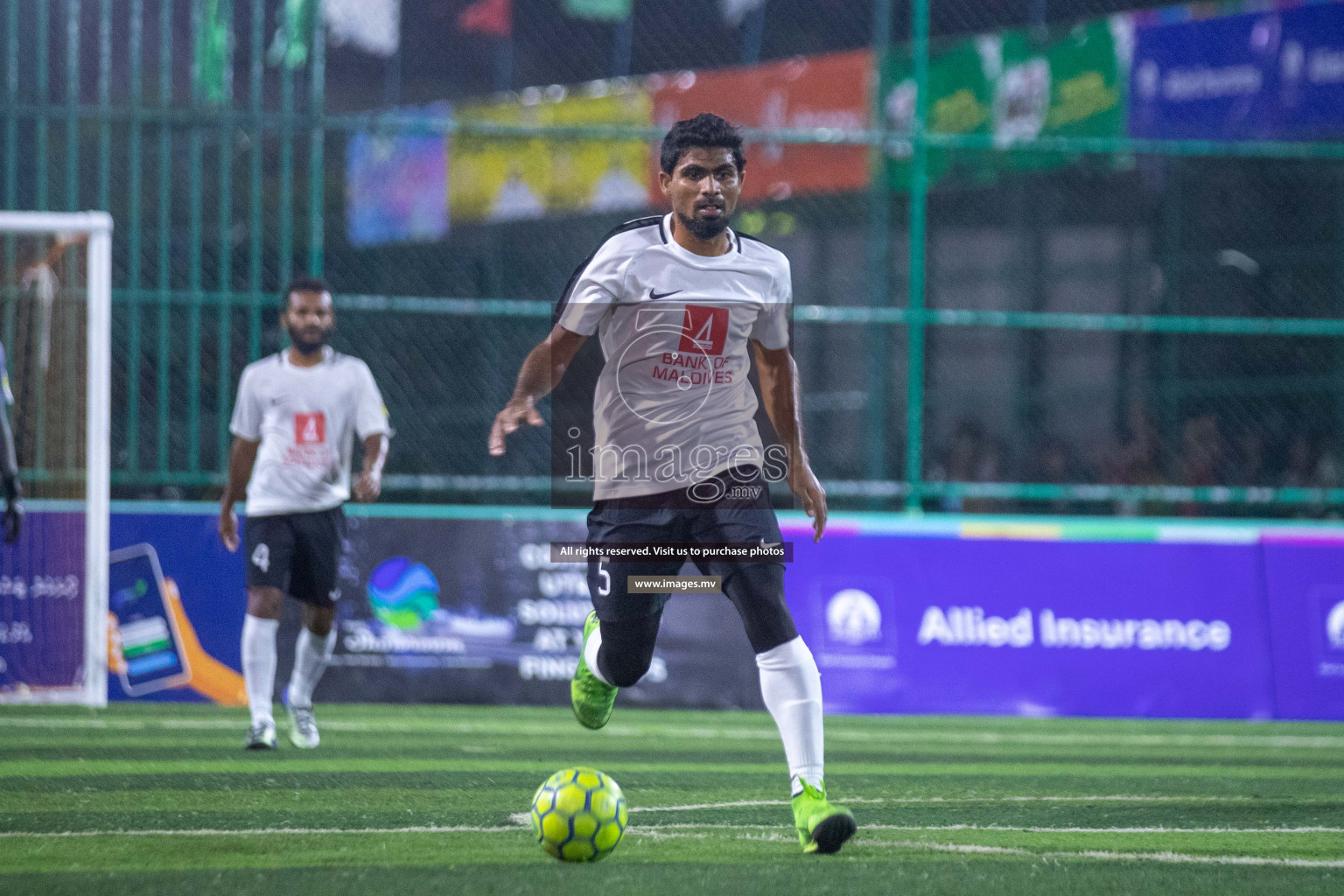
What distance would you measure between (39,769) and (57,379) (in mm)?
3723

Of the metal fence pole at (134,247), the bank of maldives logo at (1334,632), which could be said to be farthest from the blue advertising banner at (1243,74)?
the metal fence pole at (134,247)

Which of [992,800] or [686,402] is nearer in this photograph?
[686,402]

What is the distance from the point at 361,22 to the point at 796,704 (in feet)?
27.3

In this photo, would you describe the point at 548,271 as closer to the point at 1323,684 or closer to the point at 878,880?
the point at 1323,684

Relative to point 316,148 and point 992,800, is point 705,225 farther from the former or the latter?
point 316,148

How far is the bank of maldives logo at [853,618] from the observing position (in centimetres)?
990

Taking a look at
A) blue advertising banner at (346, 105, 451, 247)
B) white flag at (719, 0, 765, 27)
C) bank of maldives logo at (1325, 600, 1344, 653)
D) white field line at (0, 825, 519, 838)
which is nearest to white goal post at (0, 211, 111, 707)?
blue advertising banner at (346, 105, 451, 247)

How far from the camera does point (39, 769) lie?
6395 mm

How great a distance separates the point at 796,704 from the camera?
4.65 metres

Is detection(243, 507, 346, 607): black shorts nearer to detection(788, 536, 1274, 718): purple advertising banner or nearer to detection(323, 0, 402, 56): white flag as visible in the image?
detection(788, 536, 1274, 718): purple advertising banner

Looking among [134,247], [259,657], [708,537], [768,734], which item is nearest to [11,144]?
[134,247]

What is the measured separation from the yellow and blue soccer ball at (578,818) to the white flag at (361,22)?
779 centimetres

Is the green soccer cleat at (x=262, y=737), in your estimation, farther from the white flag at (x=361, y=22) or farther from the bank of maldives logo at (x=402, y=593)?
the white flag at (x=361, y=22)

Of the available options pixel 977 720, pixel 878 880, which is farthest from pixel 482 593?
pixel 878 880
